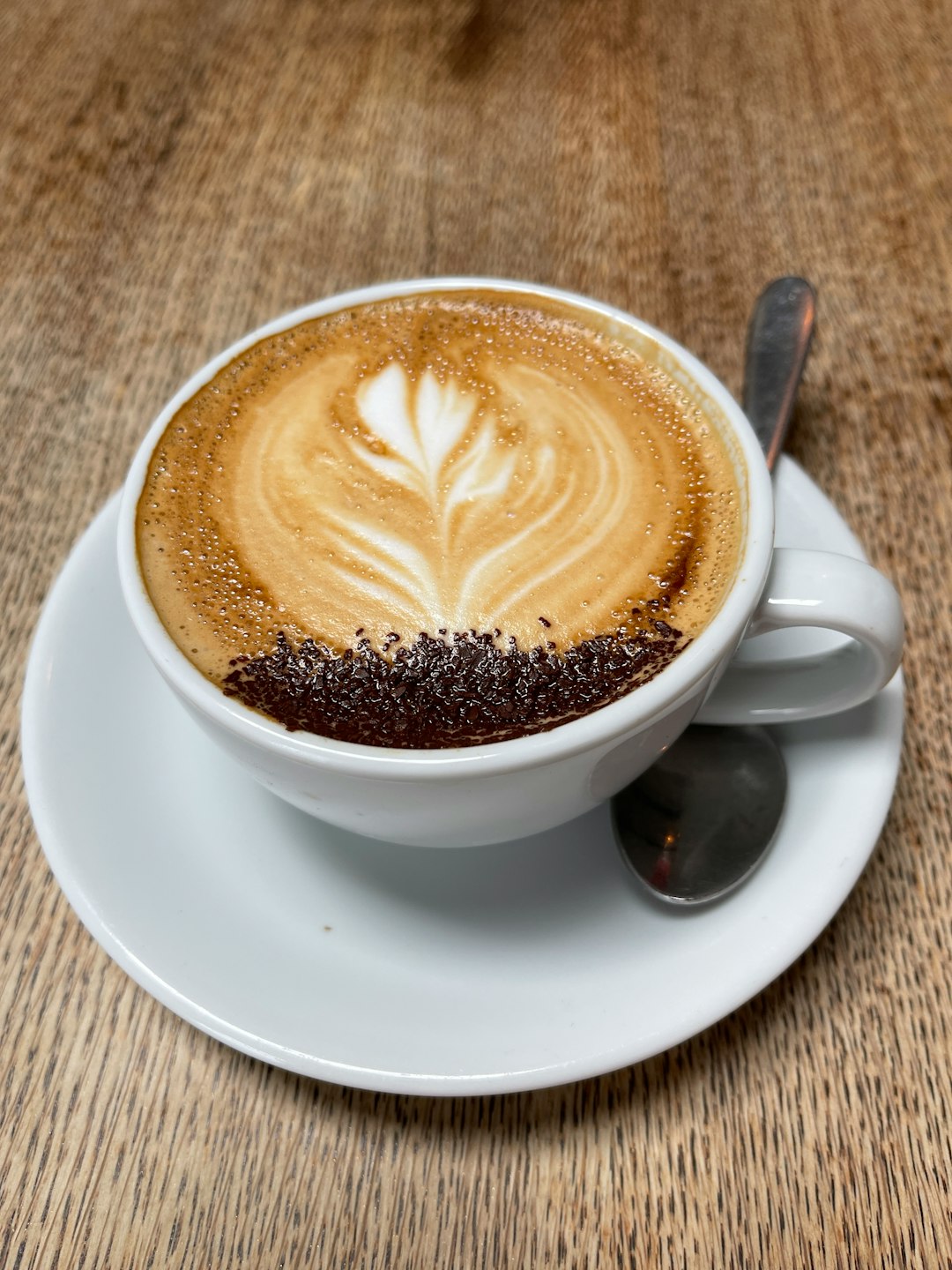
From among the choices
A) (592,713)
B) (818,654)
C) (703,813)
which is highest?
(592,713)

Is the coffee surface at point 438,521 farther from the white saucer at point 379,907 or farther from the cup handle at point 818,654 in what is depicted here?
the white saucer at point 379,907

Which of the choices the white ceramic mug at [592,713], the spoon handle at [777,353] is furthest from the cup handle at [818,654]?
the spoon handle at [777,353]

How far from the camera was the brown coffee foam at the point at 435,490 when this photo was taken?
2.78ft

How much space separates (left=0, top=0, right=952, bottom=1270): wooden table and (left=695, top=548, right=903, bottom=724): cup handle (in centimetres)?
19

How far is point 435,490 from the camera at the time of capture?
3.08 feet

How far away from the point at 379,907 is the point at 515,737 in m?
0.23

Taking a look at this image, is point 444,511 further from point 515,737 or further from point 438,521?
point 515,737

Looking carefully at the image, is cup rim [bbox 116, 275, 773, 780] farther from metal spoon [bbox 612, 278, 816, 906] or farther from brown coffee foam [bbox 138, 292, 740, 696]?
metal spoon [bbox 612, 278, 816, 906]

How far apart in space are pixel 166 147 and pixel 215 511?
105 centimetres

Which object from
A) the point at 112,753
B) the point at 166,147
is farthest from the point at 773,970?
the point at 166,147

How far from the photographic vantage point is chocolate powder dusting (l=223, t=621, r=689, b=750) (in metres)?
0.77

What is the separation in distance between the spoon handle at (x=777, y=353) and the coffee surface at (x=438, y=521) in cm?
25

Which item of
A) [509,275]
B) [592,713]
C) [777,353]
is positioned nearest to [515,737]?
[592,713]

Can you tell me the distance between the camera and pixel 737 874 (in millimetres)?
854
